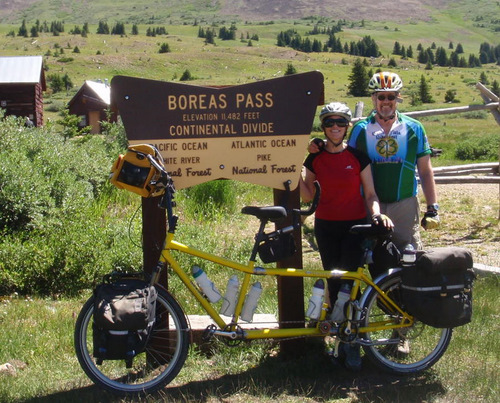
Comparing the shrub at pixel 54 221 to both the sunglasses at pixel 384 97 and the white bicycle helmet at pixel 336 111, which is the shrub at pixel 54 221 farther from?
the sunglasses at pixel 384 97

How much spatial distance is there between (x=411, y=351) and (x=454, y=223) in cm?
591

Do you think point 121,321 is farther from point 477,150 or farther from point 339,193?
point 477,150

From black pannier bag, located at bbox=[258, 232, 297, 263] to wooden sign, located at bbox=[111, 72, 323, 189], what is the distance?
1.34 ft

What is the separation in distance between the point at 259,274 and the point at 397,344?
3.76 feet

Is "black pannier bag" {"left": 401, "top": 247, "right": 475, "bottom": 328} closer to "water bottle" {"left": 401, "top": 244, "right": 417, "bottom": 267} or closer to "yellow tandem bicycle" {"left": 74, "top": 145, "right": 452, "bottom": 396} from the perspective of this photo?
"water bottle" {"left": 401, "top": 244, "right": 417, "bottom": 267}

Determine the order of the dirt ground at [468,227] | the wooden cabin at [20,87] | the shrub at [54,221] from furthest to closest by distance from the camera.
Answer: the wooden cabin at [20,87], the dirt ground at [468,227], the shrub at [54,221]

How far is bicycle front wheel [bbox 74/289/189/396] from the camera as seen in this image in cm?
399

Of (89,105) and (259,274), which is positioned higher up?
(259,274)

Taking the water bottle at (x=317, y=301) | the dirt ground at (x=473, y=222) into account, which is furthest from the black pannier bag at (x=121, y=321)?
the dirt ground at (x=473, y=222)

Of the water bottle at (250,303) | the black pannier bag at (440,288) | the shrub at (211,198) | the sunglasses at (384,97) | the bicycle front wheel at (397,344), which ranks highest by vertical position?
the sunglasses at (384,97)

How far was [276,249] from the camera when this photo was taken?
4.18 meters

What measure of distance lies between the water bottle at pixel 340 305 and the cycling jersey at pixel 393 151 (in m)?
0.69

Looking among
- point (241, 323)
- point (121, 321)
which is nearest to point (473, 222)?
point (241, 323)

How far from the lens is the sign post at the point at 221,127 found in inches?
171
